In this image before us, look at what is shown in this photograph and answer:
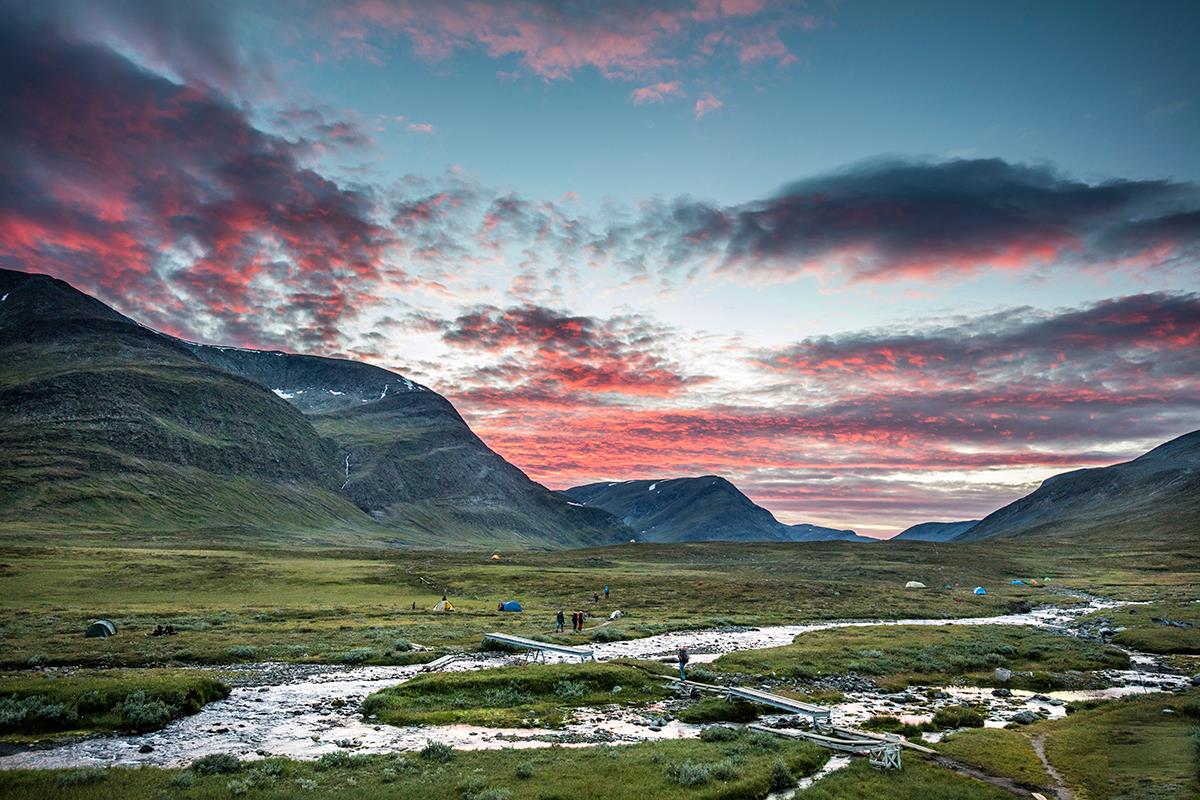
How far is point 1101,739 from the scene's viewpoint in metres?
29.4

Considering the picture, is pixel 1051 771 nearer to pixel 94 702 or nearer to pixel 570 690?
pixel 570 690

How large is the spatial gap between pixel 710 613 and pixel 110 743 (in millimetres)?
67134

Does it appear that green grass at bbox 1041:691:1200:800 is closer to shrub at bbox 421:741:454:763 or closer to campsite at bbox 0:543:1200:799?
campsite at bbox 0:543:1200:799

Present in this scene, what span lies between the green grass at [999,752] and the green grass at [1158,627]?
4164 cm

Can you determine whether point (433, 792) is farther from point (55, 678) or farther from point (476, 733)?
point (55, 678)

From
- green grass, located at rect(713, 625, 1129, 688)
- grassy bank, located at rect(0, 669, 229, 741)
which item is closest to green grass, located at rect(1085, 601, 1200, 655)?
green grass, located at rect(713, 625, 1129, 688)

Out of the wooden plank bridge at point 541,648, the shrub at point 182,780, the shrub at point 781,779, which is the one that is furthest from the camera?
the wooden plank bridge at point 541,648

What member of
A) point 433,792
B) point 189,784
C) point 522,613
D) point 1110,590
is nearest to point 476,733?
point 433,792

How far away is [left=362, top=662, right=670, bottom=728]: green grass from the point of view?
33.2 metres

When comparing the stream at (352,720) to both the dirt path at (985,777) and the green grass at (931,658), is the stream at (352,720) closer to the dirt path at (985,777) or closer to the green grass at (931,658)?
the green grass at (931,658)

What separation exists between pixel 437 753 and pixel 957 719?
86.1 feet

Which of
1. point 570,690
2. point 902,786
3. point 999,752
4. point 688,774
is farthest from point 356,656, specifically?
point 999,752

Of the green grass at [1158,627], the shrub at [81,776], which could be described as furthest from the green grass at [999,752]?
the green grass at [1158,627]

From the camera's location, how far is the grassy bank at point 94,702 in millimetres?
28234
